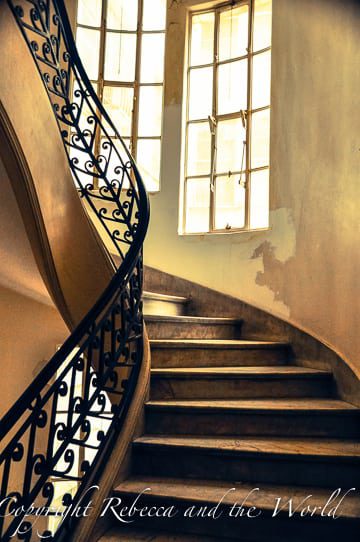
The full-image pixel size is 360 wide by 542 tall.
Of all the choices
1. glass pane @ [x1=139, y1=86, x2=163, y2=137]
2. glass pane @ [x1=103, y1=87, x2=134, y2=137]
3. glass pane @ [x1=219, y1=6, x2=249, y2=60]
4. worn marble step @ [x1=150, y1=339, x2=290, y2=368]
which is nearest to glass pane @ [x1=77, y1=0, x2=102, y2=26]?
glass pane @ [x1=103, y1=87, x2=134, y2=137]

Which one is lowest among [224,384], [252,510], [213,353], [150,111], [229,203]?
[252,510]

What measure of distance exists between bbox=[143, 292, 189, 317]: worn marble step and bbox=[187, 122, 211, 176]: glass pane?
1.29 meters

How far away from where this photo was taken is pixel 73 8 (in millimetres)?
5289

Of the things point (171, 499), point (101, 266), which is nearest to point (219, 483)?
point (171, 499)

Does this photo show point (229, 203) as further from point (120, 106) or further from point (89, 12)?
point (89, 12)

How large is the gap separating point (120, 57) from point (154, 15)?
527 millimetres

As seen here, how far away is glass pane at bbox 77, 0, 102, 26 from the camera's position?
17.6ft

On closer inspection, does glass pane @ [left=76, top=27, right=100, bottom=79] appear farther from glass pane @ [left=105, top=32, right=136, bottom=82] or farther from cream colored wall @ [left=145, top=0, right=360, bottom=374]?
cream colored wall @ [left=145, top=0, right=360, bottom=374]

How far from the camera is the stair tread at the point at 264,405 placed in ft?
8.45

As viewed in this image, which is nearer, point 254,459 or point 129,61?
point 254,459

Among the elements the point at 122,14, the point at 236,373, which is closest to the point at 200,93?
the point at 122,14

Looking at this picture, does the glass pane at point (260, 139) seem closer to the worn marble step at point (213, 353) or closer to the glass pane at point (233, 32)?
the glass pane at point (233, 32)

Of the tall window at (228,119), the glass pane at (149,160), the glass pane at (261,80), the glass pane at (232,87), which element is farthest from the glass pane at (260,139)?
the glass pane at (149,160)

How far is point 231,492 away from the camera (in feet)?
7.30
